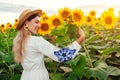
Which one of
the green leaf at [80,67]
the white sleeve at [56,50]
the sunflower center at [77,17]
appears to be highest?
the sunflower center at [77,17]

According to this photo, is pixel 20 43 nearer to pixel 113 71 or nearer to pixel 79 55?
pixel 79 55

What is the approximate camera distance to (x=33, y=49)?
393cm

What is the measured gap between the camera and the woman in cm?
386

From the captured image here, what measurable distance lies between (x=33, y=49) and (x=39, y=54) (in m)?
0.07

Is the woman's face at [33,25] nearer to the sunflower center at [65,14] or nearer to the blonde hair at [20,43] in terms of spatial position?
the blonde hair at [20,43]

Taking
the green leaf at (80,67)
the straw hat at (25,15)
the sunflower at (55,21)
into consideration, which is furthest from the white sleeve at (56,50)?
the sunflower at (55,21)

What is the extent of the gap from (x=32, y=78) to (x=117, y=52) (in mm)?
970

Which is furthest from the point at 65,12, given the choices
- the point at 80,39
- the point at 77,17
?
the point at 80,39

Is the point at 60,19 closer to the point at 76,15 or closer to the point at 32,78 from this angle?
the point at 76,15

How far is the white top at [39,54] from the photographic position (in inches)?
152

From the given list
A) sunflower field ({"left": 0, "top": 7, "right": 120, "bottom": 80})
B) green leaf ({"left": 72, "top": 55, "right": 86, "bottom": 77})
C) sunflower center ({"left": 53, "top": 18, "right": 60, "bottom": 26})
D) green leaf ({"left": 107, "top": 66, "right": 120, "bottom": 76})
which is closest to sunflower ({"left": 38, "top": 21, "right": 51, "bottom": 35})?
sunflower field ({"left": 0, "top": 7, "right": 120, "bottom": 80})

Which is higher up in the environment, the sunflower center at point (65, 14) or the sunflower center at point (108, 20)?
the sunflower center at point (65, 14)

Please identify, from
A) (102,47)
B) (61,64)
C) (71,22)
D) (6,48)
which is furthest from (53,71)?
(6,48)

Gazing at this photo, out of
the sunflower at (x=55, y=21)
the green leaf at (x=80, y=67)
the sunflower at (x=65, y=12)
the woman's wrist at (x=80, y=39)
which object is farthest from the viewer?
the sunflower at (x=55, y=21)
